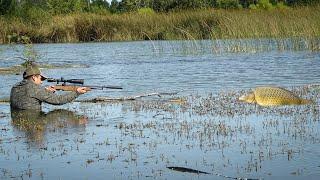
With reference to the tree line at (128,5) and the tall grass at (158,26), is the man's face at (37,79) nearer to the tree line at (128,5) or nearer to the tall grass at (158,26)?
the tall grass at (158,26)

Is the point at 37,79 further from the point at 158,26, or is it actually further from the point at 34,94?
the point at 158,26

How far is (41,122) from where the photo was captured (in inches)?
459

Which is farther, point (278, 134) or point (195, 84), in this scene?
point (195, 84)

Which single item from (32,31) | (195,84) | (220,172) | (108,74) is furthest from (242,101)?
(32,31)

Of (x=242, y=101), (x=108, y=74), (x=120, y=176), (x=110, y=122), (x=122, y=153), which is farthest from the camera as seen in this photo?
(x=108, y=74)

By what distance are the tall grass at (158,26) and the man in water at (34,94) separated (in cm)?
1724

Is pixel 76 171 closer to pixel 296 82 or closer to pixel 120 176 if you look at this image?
pixel 120 176

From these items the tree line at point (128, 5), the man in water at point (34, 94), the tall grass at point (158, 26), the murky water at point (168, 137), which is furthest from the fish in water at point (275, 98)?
the tree line at point (128, 5)

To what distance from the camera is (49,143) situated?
968cm

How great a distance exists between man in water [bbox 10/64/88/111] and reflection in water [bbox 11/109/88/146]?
0.20 m

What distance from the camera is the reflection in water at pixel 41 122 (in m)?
10.5

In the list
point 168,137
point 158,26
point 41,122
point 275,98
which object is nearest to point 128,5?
point 158,26

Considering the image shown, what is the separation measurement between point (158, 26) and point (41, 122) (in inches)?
1220

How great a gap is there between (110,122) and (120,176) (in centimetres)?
396
